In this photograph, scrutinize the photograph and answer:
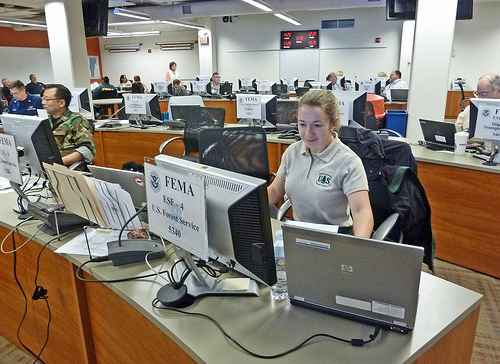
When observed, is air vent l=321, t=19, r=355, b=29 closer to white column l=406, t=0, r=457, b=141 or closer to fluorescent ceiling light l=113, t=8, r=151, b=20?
fluorescent ceiling light l=113, t=8, r=151, b=20

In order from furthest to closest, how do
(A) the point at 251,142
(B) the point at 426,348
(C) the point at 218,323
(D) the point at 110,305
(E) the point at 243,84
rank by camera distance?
(E) the point at 243,84 < (A) the point at 251,142 < (D) the point at 110,305 < (C) the point at 218,323 < (B) the point at 426,348

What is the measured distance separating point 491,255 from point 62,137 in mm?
3108

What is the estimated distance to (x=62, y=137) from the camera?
2.98m

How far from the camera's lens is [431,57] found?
4434 mm

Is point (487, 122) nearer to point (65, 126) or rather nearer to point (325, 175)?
point (325, 175)

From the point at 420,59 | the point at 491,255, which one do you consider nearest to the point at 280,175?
the point at 491,255

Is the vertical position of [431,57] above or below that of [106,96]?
above

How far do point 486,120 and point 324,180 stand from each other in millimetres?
1661

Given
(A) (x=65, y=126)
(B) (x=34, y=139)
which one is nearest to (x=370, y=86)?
(A) (x=65, y=126)

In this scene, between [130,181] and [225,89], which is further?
[225,89]

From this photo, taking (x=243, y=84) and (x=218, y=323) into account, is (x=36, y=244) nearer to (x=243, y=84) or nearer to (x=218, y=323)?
(x=218, y=323)

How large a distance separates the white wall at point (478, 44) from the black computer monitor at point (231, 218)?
1090 cm

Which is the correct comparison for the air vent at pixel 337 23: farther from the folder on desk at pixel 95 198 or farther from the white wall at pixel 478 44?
the folder on desk at pixel 95 198

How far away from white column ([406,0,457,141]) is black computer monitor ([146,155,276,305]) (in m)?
4.01
